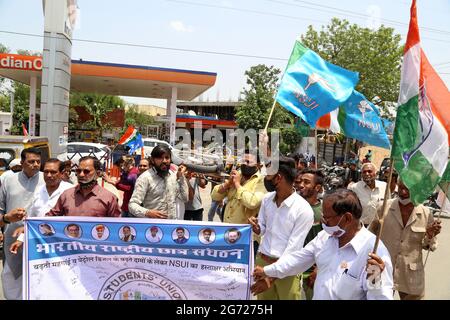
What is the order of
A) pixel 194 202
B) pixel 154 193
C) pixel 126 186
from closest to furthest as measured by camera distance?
1. pixel 154 193
2. pixel 194 202
3. pixel 126 186

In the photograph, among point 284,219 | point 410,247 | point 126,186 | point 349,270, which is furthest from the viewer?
point 126,186

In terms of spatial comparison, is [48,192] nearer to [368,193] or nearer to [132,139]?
[368,193]

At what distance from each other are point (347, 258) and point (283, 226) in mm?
929

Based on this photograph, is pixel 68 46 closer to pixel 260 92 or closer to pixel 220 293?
pixel 220 293

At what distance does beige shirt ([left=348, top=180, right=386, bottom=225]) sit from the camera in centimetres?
550

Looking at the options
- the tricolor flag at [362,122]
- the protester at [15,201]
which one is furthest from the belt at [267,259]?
the tricolor flag at [362,122]

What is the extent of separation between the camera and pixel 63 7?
9.03m

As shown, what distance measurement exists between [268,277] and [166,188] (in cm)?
193

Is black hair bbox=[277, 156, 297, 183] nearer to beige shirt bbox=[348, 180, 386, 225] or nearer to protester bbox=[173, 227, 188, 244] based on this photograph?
protester bbox=[173, 227, 188, 244]

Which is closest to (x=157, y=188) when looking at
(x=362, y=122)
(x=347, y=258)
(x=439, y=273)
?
(x=347, y=258)

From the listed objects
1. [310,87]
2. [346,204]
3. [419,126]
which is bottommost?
[346,204]

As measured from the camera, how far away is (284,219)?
3.45m

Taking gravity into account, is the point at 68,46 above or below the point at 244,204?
above
